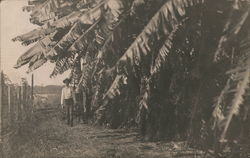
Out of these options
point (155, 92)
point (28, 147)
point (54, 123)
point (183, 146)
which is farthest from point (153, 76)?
point (54, 123)

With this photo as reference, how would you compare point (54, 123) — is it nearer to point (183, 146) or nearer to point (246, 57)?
point (183, 146)

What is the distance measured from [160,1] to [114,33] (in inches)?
54.1

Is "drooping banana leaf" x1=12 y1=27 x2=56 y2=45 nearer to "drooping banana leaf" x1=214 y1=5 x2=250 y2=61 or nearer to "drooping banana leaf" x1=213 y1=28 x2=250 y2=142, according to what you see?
"drooping banana leaf" x1=214 y1=5 x2=250 y2=61

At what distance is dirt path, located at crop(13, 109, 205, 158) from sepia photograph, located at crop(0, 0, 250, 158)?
3 centimetres

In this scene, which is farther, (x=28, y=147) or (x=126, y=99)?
(x=126, y=99)

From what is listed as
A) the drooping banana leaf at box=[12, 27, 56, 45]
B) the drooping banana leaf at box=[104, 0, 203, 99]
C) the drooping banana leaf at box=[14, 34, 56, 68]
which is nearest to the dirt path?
the drooping banana leaf at box=[14, 34, 56, 68]

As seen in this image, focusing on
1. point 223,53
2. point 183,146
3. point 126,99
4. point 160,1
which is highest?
point 160,1

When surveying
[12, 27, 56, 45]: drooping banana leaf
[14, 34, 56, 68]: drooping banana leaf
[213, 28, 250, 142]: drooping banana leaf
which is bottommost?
[213, 28, 250, 142]: drooping banana leaf

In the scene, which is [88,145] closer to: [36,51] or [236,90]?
[36,51]

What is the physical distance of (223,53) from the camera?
9.16m

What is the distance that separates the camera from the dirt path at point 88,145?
10547 mm

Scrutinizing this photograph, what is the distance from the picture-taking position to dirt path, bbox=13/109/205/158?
1055 centimetres

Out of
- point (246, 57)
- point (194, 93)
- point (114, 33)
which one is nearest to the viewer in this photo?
point (246, 57)

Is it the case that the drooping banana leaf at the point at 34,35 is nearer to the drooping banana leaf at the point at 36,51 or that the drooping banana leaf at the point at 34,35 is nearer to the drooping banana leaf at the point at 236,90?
the drooping banana leaf at the point at 36,51
